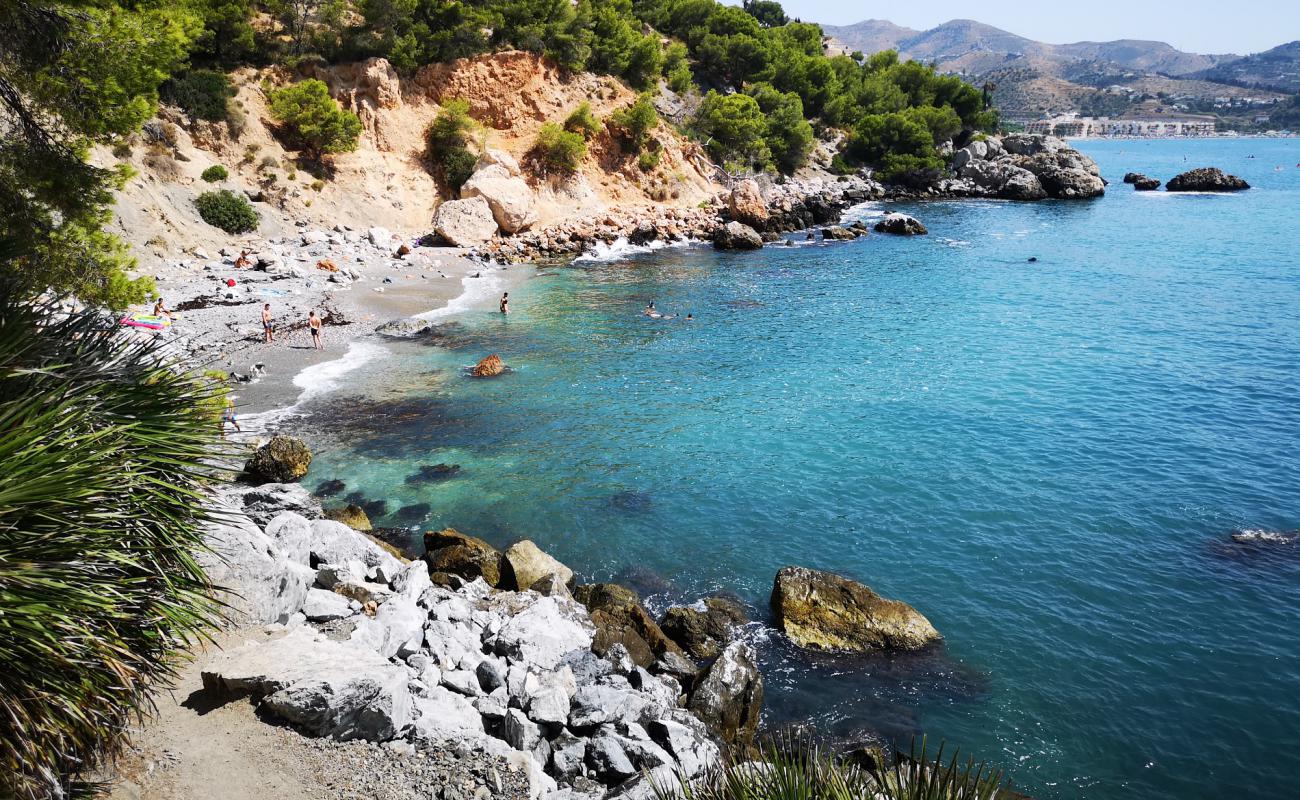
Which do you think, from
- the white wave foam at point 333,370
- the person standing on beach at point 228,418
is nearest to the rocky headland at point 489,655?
the person standing on beach at point 228,418

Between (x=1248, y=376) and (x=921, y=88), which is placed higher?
(x=921, y=88)

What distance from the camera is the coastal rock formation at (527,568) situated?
1634 centimetres

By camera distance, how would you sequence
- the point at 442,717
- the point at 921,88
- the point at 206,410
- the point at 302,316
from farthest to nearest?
the point at 921,88
the point at 302,316
the point at 442,717
the point at 206,410

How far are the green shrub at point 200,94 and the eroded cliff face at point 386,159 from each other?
857 mm

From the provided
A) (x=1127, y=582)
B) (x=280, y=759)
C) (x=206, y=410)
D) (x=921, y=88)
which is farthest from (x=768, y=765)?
(x=921, y=88)

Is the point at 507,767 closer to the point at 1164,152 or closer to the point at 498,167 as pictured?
the point at 498,167

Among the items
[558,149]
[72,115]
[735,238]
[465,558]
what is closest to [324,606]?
[465,558]

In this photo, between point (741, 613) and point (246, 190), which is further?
point (246, 190)

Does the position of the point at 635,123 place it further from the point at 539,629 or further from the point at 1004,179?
the point at 539,629

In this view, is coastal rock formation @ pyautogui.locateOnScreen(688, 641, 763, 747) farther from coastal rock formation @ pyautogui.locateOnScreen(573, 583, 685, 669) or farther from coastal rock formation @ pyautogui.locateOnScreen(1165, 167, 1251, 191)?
coastal rock formation @ pyautogui.locateOnScreen(1165, 167, 1251, 191)

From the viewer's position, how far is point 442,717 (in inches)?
393

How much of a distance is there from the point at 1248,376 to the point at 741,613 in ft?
89.3

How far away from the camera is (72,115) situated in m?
12.4

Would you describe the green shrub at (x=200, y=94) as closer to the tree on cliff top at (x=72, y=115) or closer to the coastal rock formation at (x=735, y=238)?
the coastal rock formation at (x=735, y=238)
